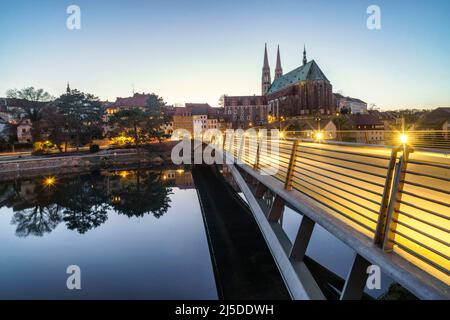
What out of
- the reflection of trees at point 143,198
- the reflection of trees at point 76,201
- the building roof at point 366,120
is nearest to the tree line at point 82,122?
the reflection of trees at point 76,201

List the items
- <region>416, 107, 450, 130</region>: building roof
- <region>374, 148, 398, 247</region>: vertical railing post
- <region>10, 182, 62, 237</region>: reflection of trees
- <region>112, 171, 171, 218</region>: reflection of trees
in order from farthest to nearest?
1. <region>416, 107, 450, 130</region>: building roof
2. <region>112, 171, 171, 218</region>: reflection of trees
3. <region>10, 182, 62, 237</region>: reflection of trees
4. <region>374, 148, 398, 247</region>: vertical railing post

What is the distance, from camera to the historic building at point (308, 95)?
8069cm

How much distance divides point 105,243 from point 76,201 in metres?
12.4

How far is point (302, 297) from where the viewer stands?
3688mm

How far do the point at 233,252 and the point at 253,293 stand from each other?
3082mm

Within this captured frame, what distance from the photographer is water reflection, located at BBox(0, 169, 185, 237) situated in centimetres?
1983

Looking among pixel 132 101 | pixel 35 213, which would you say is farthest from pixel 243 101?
pixel 35 213

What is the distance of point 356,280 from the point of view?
314cm

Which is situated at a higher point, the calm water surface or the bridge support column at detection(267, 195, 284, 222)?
the bridge support column at detection(267, 195, 284, 222)

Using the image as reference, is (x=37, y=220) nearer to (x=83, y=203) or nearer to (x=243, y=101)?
(x=83, y=203)

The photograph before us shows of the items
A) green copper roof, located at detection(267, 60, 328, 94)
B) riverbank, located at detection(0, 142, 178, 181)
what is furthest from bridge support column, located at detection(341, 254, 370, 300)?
green copper roof, located at detection(267, 60, 328, 94)

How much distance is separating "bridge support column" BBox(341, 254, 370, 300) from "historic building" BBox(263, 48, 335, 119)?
7899 centimetres

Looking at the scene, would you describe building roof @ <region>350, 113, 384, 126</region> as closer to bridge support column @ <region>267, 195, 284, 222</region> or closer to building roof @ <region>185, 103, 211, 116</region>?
building roof @ <region>185, 103, 211, 116</region>

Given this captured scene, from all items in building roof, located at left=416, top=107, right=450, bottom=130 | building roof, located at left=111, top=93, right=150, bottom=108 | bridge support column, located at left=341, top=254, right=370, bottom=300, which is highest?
building roof, located at left=111, top=93, right=150, bottom=108
